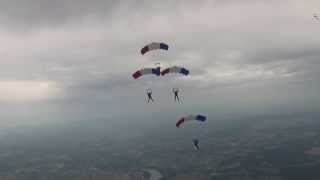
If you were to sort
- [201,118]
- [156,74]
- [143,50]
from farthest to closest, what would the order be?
1. [201,118]
2. [143,50]
3. [156,74]

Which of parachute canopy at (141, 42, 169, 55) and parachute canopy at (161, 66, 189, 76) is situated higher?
parachute canopy at (141, 42, 169, 55)

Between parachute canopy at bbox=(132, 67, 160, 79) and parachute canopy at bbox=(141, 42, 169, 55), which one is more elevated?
parachute canopy at bbox=(141, 42, 169, 55)

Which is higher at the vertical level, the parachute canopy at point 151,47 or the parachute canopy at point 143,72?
the parachute canopy at point 151,47

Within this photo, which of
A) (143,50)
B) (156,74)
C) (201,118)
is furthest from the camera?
(201,118)

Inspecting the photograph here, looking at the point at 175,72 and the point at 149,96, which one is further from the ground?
the point at 175,72

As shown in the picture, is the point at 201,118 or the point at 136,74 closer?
the point at 136,74

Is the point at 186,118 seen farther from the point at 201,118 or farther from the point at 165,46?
the point at 165,46

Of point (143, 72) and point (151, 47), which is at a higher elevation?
point (151, 47)

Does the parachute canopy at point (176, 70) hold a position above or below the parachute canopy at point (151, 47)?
below

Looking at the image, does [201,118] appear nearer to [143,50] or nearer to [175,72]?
[175,72]

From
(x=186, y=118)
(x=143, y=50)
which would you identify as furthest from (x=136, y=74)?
(x=186, y=118)

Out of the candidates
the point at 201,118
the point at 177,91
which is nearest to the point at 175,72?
the point at 177,91
